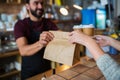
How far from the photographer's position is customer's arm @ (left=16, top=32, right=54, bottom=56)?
1187 millimetres

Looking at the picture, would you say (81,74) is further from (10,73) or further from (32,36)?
(10,73)

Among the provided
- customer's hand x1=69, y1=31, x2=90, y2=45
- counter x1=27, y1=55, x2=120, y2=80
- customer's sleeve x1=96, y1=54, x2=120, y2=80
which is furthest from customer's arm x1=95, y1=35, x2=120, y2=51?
customer's sleeve x1=96, y1=54, x2=120, y2=80

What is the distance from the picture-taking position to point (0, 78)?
2.34 m

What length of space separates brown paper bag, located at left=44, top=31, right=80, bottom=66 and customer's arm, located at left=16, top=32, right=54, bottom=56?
0.06 m

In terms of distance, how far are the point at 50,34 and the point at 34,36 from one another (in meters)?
0.46

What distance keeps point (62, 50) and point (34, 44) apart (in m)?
0.40

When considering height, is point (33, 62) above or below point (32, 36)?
below

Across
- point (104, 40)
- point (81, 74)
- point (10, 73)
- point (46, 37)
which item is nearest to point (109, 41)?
point (104, 40)

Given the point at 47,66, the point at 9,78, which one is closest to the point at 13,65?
the point at 9,78

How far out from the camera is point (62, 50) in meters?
1.05

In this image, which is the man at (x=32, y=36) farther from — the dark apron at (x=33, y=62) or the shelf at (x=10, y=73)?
the shelf at (x=10, y=73)

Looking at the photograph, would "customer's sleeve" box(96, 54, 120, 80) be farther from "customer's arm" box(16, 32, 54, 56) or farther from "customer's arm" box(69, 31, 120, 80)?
"customer's arm" box(16, 32, 54, 56)

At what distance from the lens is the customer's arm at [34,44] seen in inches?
46.7

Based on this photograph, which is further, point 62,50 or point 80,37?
point 62,50
